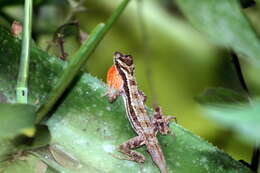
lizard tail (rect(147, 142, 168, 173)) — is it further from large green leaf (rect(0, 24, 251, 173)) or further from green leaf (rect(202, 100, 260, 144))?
green leaf (rect(202, 100, 260, 144))

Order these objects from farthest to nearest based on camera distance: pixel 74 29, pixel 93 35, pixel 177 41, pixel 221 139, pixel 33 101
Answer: pixel 177 41
pixel 221 139
pixel 74 29
pixel 33 101
pixel 93 35

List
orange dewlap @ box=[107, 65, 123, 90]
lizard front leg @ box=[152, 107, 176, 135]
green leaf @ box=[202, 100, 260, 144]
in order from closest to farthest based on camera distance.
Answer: green leaf @ box=[202, 100, 260, 144] < lizard front leg @ box=[152, 107, 176, 135] < orange dewlap @ box=[107, 65, 123, 90]

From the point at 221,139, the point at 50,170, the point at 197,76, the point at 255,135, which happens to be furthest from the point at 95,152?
the point at 197,76

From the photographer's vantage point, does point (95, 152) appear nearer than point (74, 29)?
Yes

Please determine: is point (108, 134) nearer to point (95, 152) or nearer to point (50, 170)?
point (95, 152)

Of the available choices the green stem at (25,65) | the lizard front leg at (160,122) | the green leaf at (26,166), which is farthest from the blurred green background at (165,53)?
the green leaf at (26,166)

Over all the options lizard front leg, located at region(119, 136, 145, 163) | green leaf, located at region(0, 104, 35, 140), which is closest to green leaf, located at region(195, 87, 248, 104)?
lizard front leg, located at region(119, 136, 145, 163)

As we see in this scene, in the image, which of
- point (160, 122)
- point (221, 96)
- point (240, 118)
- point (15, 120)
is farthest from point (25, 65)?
point (240, 118)
